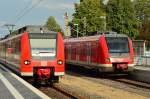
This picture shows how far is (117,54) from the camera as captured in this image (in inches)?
1147

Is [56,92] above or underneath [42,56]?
underneath

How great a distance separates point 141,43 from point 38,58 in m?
24.6

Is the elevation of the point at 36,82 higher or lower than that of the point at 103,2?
lower

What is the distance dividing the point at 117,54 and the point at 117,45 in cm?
61

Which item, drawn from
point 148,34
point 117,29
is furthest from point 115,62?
point 148,34

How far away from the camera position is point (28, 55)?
22219 millimetres

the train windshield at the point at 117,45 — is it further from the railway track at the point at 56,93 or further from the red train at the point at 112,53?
the railway track at the point at 56,93

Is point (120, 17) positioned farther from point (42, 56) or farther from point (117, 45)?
point (42, 56)

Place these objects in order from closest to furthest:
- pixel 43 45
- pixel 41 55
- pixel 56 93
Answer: pixel 56 93 → pixel 41 55 → pixel 43 45

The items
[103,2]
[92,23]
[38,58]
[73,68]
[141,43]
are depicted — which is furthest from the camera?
[103,2]

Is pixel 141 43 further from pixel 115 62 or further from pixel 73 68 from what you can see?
pixel 115 62

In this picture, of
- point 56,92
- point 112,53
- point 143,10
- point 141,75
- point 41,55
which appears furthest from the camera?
point 143,10

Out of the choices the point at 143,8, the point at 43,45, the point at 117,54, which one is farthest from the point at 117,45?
the point at 143,8

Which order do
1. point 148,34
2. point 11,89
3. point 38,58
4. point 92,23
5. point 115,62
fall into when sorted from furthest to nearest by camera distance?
point 148,34 → point 92,23 → point 115,62 → point 38,58 → point 11,89
